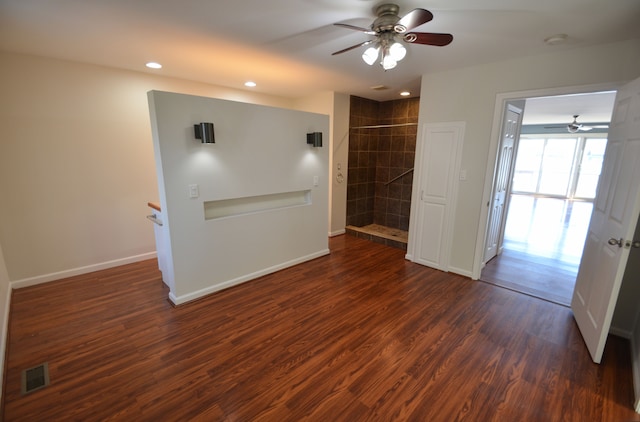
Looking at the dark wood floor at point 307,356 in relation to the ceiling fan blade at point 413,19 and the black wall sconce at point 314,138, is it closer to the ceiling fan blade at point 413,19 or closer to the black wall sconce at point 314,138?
the black wall sconce at point 314,138

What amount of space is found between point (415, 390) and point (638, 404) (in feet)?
4.58

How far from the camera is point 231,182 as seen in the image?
316 cm

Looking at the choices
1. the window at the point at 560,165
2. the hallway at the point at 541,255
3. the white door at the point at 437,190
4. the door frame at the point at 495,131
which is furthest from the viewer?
the window at the point at 560,165

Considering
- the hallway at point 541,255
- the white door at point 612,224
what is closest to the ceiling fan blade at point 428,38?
the white door at point 612,224

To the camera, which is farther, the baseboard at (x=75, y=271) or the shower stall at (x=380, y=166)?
the shower stall at (x=380, y=166)

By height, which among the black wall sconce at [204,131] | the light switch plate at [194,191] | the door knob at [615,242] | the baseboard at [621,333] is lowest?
the baseboard at [621,333]

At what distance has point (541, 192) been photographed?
10.5 metres

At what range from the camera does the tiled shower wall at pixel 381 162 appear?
5.42 metres

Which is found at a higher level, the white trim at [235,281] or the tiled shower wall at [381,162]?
the tiled shower wall at [381,162]

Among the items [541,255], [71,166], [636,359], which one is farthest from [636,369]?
[71,166]

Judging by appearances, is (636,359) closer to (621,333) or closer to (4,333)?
(621,333)

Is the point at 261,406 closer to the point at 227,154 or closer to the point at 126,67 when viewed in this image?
the point at 227,154

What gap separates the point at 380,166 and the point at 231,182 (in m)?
3.69

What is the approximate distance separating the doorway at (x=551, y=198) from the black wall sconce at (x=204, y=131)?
3.79 metres
